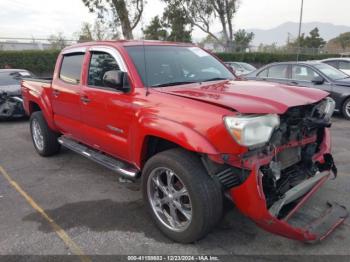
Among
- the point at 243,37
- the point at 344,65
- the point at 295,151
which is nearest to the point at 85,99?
the point at 295,151

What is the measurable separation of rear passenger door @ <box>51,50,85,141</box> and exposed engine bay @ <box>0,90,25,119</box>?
4530mm

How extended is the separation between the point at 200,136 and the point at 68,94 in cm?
261

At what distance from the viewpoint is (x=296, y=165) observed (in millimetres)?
3561

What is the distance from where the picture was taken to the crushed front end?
281cm

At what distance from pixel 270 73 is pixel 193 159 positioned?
780 centimetres

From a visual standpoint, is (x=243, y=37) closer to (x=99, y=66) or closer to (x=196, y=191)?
(x=99, y=66)

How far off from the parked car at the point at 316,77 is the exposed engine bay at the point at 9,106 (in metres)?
6.21

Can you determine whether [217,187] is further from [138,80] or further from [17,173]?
[17,173]

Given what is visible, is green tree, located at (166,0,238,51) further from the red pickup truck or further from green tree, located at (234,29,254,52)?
the red pickup truck

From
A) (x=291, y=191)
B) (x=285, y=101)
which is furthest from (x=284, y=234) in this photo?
(x=285, y=101)

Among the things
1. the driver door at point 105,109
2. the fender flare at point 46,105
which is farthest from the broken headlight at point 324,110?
the fender flare at point 46,105

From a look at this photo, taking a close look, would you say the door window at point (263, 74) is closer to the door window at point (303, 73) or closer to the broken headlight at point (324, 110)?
the door window at point (303, 73)

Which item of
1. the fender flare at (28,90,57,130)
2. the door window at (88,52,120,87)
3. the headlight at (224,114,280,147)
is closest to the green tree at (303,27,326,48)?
the fender flare at (28,90,57,130)

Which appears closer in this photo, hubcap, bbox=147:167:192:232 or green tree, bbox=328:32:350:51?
hubcap, bbox=147:167:192:232
